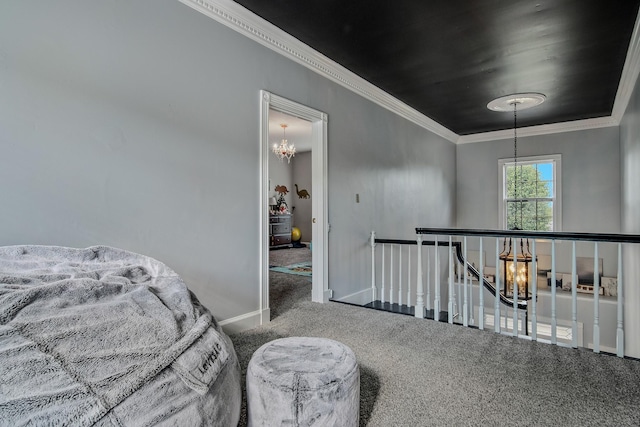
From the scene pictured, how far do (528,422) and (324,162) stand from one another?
8.93ft

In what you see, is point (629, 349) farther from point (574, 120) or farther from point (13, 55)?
point (13, 55)

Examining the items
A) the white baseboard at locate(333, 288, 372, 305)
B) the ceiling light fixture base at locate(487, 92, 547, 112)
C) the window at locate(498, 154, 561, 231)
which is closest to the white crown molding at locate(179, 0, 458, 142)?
the ceiling light fixture base at locate(487, 92, 547, 112)

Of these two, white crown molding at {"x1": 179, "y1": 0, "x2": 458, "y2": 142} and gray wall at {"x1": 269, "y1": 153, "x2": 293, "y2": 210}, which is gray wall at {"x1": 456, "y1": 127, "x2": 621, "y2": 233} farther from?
gray wall at {"x1": 269, "y1": 153, "x2": 293, "y2": 210}

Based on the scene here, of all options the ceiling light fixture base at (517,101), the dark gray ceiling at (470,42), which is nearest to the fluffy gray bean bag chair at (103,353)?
the dark gray ceiling at (470,42)

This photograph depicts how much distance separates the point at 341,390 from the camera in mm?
1363

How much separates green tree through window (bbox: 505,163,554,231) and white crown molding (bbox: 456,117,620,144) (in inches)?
23.0

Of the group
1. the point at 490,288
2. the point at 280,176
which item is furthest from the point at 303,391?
the point at 280,176

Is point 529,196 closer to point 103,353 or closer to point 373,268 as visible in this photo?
point 373,268

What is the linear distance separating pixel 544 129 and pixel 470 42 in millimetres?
4127

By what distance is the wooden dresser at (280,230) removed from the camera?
29.1ft

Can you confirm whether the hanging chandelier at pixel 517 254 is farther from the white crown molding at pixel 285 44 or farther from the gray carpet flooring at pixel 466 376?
the white crown molding at pixel 285 44

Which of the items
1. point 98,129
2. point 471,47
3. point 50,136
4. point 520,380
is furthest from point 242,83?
point 520,380

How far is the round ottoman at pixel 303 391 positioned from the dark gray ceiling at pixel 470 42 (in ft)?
8.12

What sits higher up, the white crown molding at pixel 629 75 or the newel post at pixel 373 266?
the white crown molding at pixel 629 75
